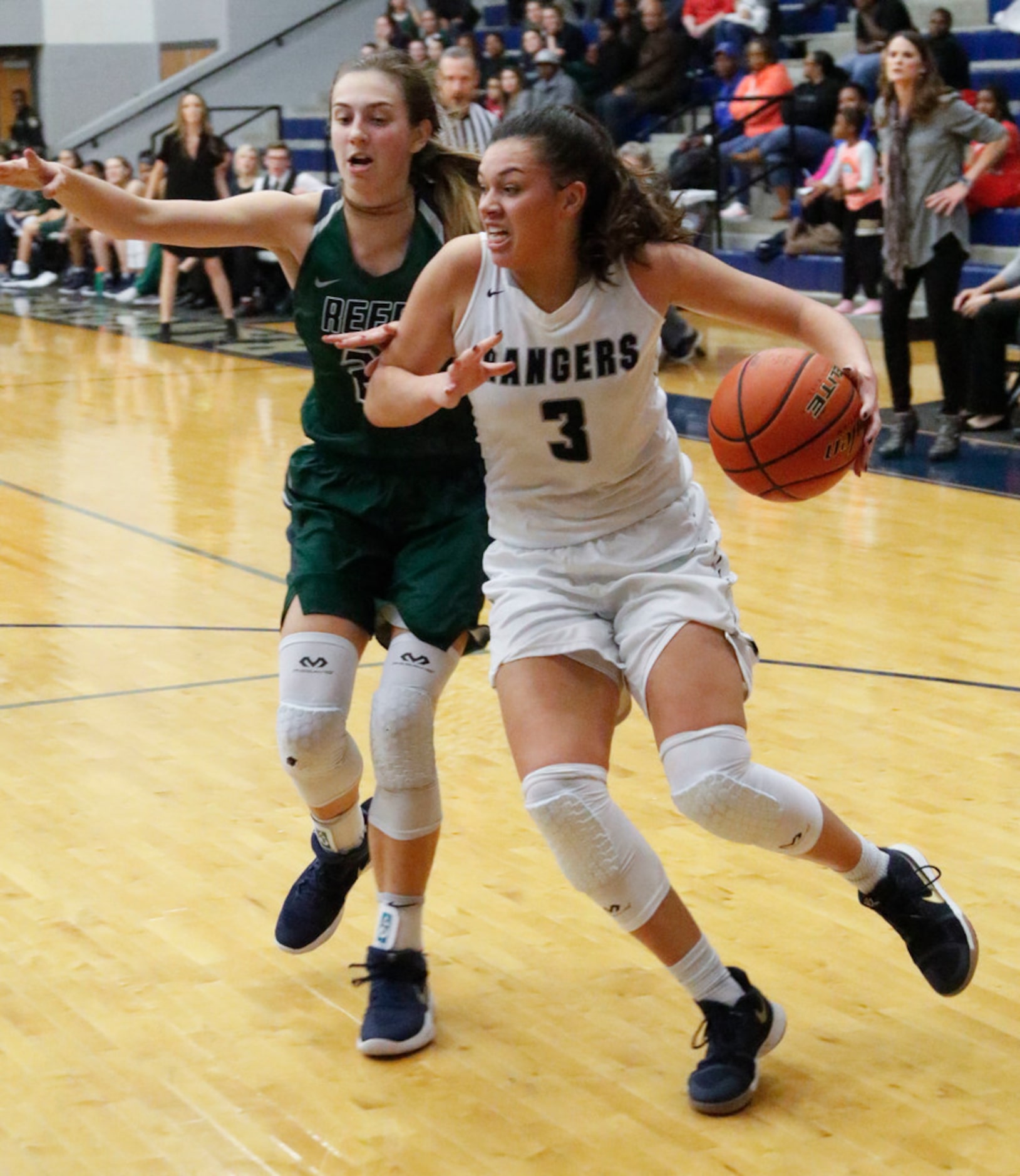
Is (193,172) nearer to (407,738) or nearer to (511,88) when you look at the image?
(511,88)

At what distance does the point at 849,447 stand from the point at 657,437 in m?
0.32

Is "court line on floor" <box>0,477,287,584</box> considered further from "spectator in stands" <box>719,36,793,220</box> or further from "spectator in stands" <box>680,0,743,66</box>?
"spectator in stands" <box>680,0,743,66</box>

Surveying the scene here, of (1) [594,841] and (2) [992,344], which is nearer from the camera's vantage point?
(1) [594,841]

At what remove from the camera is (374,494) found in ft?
9.85

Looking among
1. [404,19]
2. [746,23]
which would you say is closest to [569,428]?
[746,23]

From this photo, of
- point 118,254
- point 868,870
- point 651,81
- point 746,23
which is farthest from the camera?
point 118,254

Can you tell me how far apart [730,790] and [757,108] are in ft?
35.8

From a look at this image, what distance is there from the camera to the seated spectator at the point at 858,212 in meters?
10.7

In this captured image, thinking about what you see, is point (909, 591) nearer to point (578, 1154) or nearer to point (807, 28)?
point (578, 1154)

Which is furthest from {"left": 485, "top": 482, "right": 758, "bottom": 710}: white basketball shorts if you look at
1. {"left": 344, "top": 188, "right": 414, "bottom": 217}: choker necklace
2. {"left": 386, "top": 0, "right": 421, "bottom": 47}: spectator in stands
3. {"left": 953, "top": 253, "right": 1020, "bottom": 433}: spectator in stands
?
{"left": 386, "top": 0, "right": 421, "bottom": 47}: spectator in stands

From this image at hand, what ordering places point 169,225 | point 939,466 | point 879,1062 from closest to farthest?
point 879,1062
point 169,225
point 939,466

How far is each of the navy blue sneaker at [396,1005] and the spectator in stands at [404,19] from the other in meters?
13.9

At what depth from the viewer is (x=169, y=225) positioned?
3020 mm

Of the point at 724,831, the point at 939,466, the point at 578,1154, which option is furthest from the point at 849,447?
the point at 939,466
